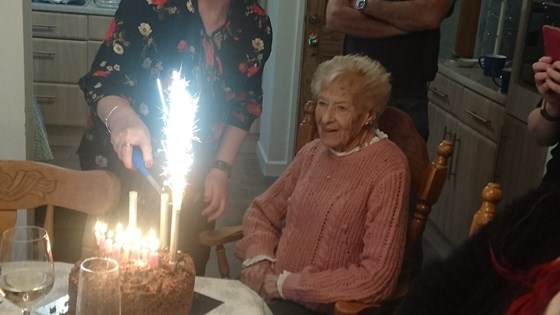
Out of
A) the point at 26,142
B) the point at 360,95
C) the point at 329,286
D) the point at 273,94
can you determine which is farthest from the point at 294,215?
the point at 273,94

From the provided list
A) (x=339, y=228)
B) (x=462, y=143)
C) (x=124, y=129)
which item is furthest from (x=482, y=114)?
(x=124, y=129)

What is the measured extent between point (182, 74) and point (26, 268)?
2.45 feet

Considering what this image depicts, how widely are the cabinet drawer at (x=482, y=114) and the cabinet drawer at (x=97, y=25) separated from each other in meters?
2.46

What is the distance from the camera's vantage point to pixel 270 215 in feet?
6.41

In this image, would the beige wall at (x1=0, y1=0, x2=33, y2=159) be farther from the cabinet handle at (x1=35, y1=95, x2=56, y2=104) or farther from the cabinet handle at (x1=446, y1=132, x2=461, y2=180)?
the cabinet handle at (x1=35, y1=95, x2=56, y2=104)

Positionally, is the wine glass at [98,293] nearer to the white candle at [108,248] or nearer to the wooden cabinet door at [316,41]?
the white candle at [108,248]

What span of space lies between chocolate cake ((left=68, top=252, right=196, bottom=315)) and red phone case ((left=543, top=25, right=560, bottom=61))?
37.5 inches

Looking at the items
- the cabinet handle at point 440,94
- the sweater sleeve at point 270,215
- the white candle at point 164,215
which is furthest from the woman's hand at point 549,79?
the cabinet handle at point 440,94

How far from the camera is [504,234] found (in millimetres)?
1031

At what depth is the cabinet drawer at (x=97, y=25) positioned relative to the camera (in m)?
4.46

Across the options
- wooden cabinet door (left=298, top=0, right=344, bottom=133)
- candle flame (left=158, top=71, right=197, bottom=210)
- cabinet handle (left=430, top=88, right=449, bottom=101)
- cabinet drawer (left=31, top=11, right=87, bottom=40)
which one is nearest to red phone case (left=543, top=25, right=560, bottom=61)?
candle flame (left=158, top=71, right=197, bottom=210)

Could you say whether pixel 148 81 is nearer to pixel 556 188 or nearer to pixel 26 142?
pixel 26 142

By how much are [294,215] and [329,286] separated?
243 mm

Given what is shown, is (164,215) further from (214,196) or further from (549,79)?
(549,79)
